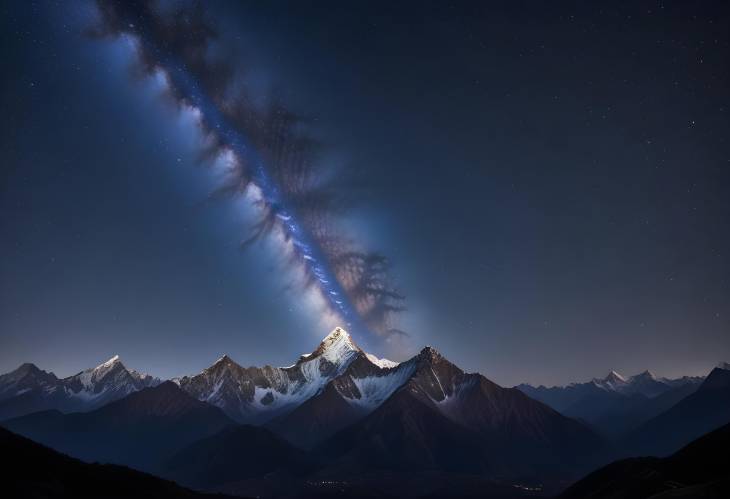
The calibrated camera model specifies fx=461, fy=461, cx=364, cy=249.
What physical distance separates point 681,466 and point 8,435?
561ft

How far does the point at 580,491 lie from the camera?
494ft

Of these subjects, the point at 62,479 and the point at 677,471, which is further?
the point at 677,471

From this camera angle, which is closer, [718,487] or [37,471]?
[718,487]

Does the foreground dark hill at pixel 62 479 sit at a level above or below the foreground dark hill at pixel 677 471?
above

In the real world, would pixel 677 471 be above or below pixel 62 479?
below

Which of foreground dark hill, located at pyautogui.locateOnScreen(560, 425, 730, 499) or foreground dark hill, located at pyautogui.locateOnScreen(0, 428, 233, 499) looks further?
foreground dark hill, located at pyautogui.locateOnScreen(560, 425, 730, 499)

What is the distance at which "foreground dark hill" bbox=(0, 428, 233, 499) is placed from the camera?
9012 centimetres

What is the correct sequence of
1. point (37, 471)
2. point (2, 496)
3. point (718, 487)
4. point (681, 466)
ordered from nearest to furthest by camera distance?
point (718, 487), point (2, 496), point (37, 471), point (681, 466)

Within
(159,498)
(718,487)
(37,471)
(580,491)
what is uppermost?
(37,471)

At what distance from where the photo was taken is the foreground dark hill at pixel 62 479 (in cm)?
9012

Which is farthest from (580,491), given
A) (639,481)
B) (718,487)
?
(718,487)

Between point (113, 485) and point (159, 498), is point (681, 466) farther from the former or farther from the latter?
point (113, 485)

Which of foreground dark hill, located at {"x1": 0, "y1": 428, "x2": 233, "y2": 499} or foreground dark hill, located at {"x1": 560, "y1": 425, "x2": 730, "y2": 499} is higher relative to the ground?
foreground dark hill, located at {"x1": 0, "y1": 428, "x2": 233, "y2": 499}

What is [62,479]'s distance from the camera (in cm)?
10856
